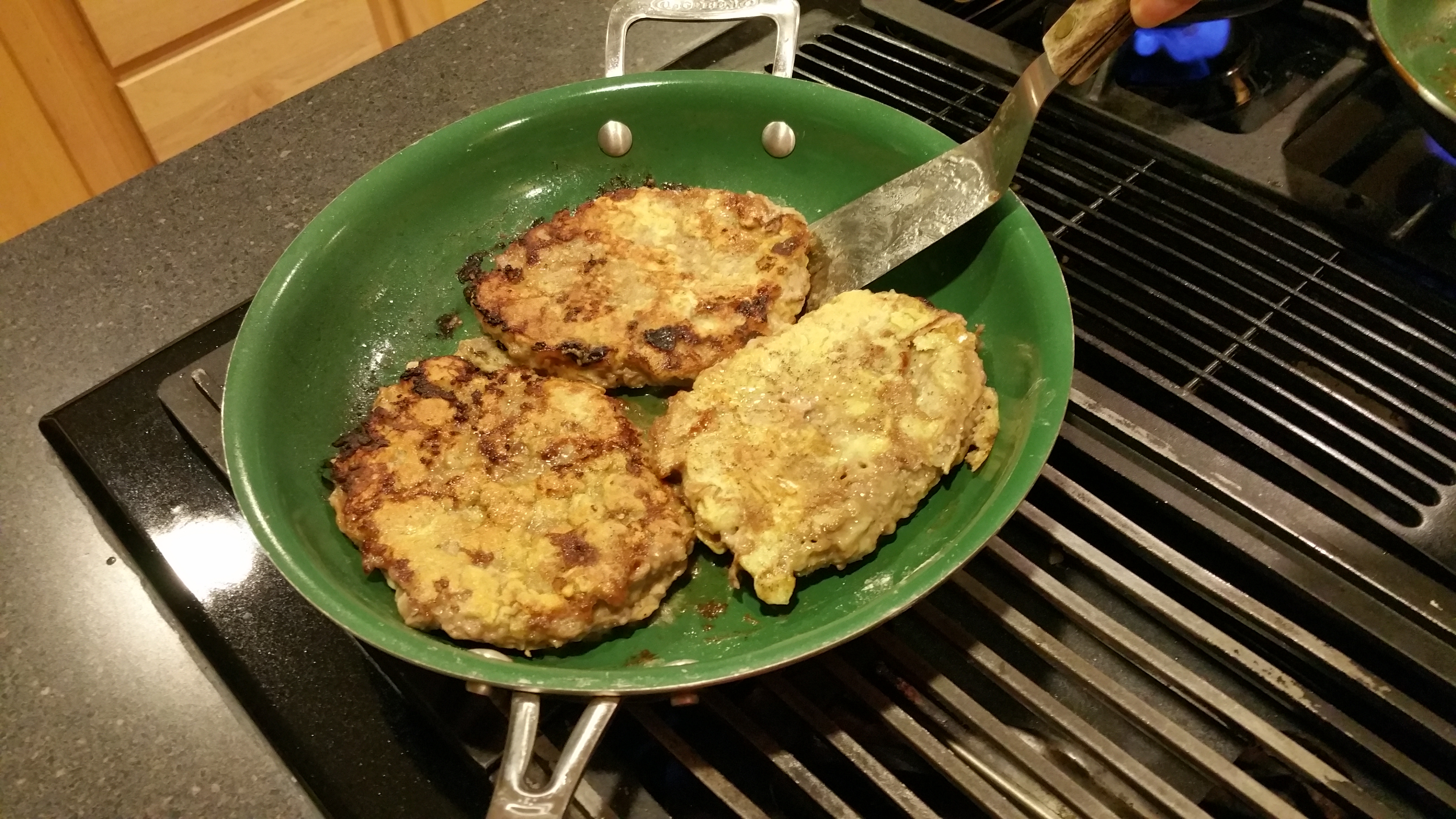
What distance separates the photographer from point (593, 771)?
0.98 metres

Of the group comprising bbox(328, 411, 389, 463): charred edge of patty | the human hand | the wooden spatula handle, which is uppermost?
the human hand

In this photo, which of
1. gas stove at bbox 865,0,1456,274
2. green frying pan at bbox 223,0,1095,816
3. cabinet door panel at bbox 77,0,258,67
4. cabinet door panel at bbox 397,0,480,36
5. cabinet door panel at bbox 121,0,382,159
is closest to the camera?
green frying pan at bbox 223,0,1095,816

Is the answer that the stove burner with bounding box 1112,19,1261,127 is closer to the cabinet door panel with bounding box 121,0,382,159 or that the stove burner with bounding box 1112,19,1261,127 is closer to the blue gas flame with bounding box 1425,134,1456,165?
the blue gas flame with bounding box 1425,134,1456,165

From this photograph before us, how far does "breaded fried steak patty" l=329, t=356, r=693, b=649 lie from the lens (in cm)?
97

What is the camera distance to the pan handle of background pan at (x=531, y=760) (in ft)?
2.55

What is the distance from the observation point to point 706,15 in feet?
4.69

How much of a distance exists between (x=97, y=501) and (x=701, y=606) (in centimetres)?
80

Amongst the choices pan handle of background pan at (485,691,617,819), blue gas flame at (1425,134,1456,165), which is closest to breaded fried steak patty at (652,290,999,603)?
pan handle of background pan at (485,691,617,819)

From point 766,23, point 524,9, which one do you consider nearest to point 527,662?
point 766,23

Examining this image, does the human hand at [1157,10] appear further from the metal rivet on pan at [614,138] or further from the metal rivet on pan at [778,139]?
the metal rivet on pan at [614,138]

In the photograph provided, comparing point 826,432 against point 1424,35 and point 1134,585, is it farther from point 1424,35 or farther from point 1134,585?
point 1424,35

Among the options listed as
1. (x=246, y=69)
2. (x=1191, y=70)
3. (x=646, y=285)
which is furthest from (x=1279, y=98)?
(x=246, y=69)

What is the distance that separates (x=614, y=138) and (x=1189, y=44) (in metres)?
1.01

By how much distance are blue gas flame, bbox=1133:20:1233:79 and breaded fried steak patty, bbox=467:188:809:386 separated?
0.79m
